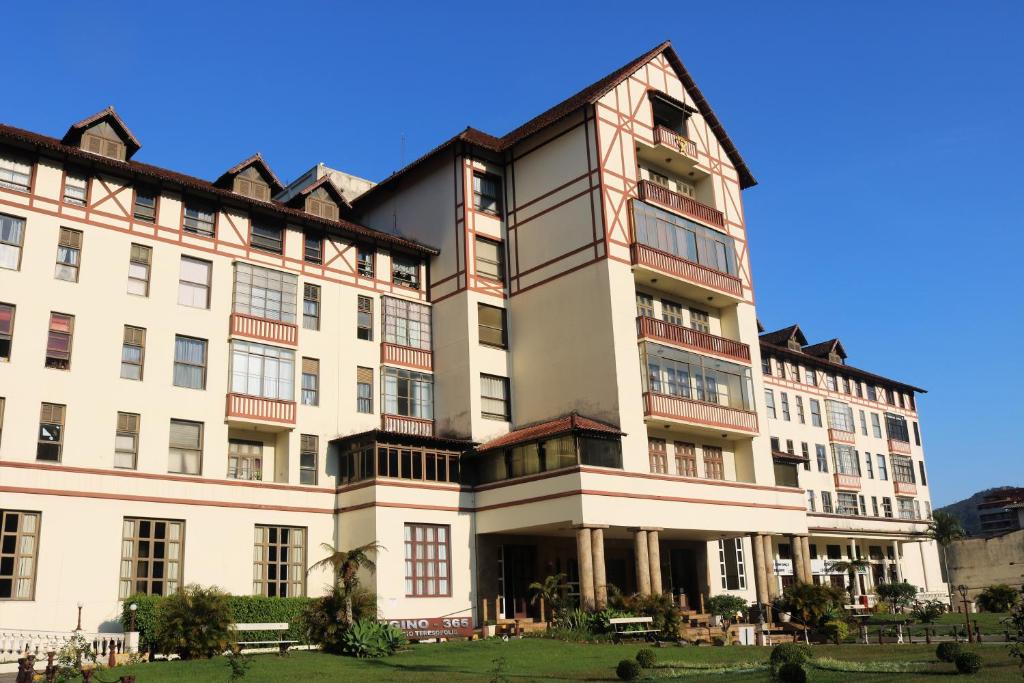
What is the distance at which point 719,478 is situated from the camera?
44344mm

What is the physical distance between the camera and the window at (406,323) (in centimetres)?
4269

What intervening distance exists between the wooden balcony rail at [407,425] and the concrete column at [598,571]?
30.3 ft

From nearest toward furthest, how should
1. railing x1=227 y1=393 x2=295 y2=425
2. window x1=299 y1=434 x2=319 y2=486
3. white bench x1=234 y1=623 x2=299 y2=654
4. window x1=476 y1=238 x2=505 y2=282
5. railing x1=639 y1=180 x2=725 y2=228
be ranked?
1. white bench x1=234 y1=623 x2=299 y2=654
2. railing x1=227 y1=393 x2=295 y2=425
3. window x1=299 y1=434 x2=319 y2=486
4. railing x1=639 y1=180 x2=725 y2=228
5. window x1=476 y1=238 x2=505 y2=282

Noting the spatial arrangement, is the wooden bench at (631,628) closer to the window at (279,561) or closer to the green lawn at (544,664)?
the green lawn at (544,664)

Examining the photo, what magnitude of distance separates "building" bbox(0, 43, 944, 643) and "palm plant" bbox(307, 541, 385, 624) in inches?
37.9

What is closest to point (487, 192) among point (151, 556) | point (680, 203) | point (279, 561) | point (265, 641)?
point (680, 203)

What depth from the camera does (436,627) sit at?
3669 centimetres

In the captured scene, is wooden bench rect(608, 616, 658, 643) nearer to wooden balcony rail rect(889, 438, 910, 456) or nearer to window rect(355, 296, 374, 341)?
window rect(355, 296, 374, 341)

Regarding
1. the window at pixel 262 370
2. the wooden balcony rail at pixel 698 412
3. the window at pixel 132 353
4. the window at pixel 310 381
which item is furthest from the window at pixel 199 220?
the wooden balcony rail at pixel 698 412

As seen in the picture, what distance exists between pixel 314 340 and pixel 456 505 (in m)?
9.19

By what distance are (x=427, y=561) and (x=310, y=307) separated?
11848 mm

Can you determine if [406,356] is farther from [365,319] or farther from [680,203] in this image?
[680,203]

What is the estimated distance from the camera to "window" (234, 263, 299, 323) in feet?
125


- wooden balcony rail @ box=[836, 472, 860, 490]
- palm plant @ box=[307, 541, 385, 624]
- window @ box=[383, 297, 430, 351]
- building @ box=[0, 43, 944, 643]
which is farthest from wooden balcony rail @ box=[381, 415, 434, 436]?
wooden balcony rail @ box=[836, 472, 860, 490]
